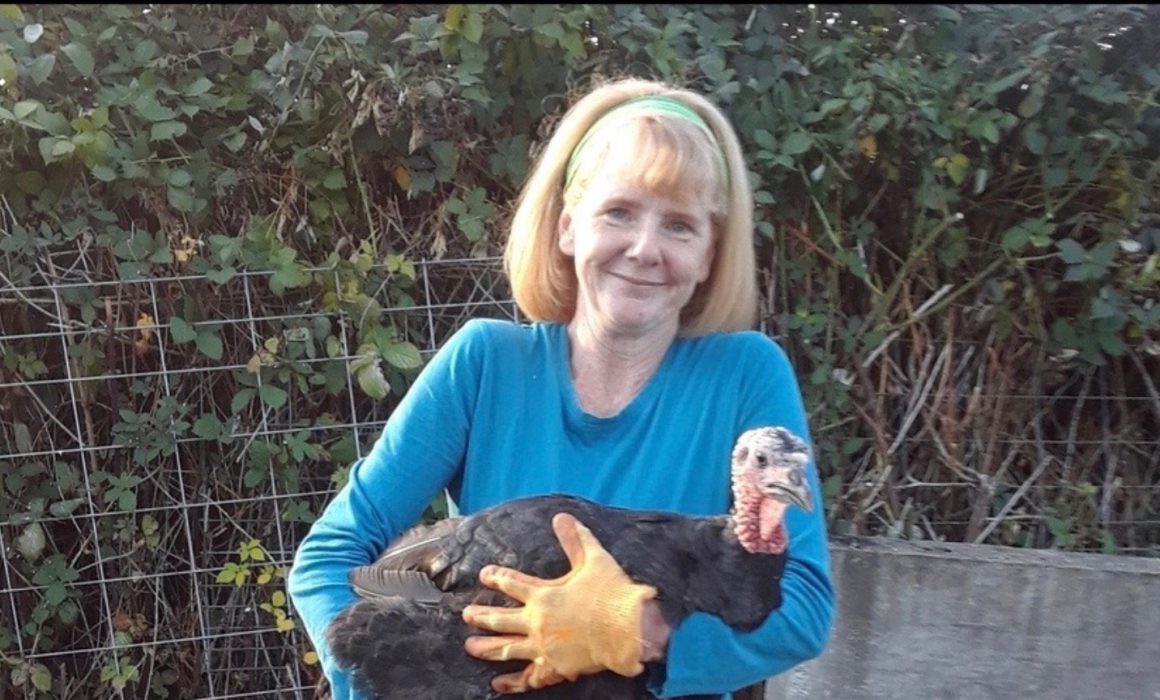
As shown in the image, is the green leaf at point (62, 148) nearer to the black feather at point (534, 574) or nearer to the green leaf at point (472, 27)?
the green leaf at point (472, 27)

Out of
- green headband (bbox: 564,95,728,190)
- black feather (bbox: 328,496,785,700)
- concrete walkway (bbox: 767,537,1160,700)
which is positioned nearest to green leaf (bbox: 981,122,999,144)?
concrete walkway (bbox: 767,537,1160,700)

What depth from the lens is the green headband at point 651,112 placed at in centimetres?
164

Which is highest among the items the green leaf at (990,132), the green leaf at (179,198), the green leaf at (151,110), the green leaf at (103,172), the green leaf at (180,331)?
the green leaf at (151,110)

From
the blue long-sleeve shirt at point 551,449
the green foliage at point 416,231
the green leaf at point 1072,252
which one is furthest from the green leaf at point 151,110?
the green leaf at point 1072,252

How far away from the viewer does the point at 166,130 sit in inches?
108

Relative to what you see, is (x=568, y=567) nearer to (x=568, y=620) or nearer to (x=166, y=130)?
(x=568, y=620)

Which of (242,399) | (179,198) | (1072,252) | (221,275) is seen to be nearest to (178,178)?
(179,198)

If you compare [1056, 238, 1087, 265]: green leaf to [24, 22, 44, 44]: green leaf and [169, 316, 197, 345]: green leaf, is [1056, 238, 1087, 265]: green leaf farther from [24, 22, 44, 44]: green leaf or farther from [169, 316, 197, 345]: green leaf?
[24, 22, 44, 44]: green leaf

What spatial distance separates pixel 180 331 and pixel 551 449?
Answer: 1.71 meters

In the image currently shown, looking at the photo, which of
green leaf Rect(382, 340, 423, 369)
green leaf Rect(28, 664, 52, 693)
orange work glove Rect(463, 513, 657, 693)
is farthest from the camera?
green leaf Rect(28, 664, 52, 693)

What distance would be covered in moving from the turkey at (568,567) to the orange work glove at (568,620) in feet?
0.06

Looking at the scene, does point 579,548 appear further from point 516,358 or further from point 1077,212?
point 1077,212

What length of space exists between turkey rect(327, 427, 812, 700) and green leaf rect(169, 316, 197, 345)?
168 cm

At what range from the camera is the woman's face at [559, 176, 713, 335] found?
1.58 meters
